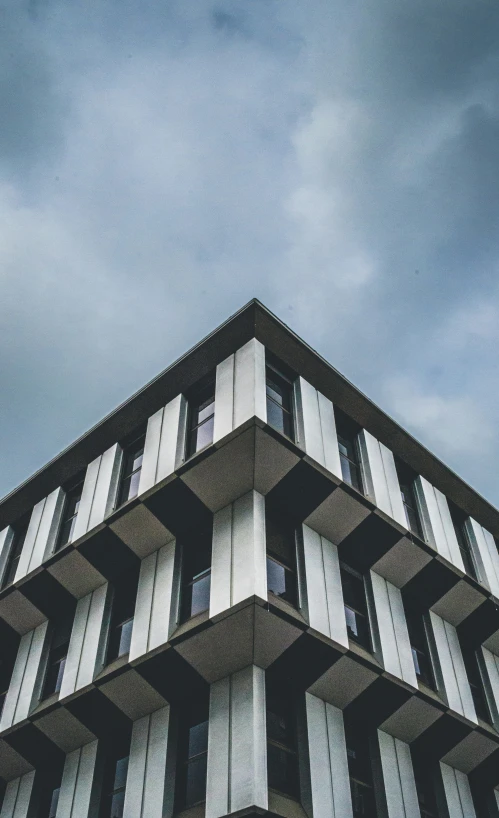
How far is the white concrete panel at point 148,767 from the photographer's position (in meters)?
15.4

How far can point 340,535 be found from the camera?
19250 mm

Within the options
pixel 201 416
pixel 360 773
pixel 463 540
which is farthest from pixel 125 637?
pixel 463 540

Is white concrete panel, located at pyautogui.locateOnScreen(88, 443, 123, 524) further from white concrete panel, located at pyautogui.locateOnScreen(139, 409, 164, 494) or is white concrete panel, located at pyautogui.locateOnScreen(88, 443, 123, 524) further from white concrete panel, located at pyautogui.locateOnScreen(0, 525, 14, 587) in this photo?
white concrete panel, located at pyautogui.locateOnScreen(0, 525, 14, 587)

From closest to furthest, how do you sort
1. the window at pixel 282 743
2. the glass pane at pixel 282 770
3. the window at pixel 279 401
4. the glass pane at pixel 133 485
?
1. the glass pane at pixel 282 770
2. the window at pixel 282 743
3. the window at pixel 279 401
4. the glass pane at pixel 133 485

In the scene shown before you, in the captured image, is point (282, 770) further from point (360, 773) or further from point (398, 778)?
point (398, 778)

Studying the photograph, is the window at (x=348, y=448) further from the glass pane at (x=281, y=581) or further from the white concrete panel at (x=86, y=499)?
the white concrete panel at (x=86, y=499)

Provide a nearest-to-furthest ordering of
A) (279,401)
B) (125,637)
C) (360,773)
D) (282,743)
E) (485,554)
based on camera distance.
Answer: (282,743) < (360,773) < (125,637) < (279,401) < (485,554)

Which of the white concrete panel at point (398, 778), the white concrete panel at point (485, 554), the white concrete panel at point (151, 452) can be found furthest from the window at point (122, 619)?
the white concrete panel at point (485, 554)

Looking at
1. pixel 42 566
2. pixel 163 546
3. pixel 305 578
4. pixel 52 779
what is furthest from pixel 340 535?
pixel 52 779

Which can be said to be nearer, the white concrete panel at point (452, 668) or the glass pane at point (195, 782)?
the glass pane at point (195, 782)

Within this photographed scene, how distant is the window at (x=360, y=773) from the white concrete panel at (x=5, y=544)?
1211 centimetres

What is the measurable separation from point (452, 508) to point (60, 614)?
1294cm

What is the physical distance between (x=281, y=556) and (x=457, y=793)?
7.95 meters

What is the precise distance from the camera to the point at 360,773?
55.8ft
